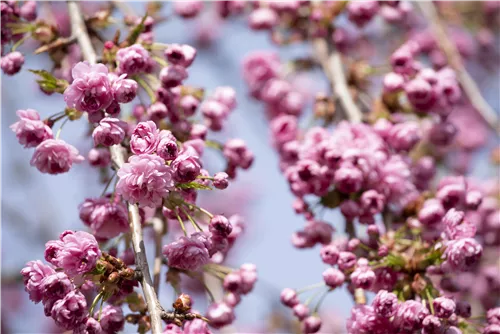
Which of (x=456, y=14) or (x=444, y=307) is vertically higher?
(x=456, y=14)

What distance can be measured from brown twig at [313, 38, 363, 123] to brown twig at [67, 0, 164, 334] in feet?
4.68

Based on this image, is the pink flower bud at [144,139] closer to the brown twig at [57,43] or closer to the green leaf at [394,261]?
the brown twig at [57,43]

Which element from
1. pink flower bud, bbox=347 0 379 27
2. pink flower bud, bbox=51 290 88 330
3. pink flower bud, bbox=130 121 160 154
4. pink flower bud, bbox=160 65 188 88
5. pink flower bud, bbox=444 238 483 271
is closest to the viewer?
pink flower bud, bbox=51 290 88 330

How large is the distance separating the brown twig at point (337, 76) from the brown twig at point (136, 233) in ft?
4.68

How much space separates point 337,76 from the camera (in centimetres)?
366

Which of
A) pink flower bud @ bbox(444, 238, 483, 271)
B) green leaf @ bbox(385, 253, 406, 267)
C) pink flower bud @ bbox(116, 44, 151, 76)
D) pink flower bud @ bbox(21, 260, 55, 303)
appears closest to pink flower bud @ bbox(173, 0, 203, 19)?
pink flower bud @ bbox(116, 44, 151, 76)

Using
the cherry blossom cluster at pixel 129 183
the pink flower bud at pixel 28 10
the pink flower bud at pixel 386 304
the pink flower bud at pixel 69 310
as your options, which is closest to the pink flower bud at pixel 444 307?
the pink flower bud at pixel 386 304

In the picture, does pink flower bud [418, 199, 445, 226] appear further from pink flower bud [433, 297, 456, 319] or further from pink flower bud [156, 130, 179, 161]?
pink flower bud [156, 130, 179, 161]

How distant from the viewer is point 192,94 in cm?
280

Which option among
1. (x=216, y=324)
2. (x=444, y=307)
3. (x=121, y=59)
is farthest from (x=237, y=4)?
(x=444, y=307)

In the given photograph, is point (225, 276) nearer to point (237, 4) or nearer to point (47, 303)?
point (47, 303)

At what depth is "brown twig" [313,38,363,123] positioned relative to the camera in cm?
343

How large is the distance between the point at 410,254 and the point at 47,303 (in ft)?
4.80

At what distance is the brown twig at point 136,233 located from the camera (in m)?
1.84
